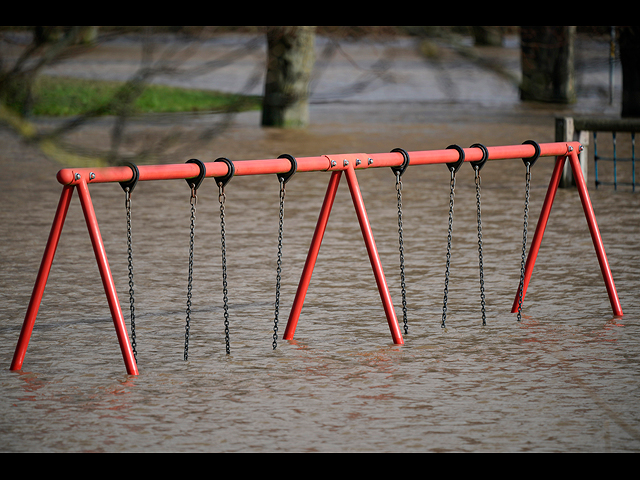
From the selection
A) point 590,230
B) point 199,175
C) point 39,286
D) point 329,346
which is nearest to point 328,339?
point 329,346

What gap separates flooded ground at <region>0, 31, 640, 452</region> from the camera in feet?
13.6

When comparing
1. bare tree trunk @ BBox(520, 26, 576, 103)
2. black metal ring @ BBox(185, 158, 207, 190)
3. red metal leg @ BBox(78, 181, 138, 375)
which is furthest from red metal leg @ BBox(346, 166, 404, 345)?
bare tree trunk @ BBox(520, 26, 576, 103)

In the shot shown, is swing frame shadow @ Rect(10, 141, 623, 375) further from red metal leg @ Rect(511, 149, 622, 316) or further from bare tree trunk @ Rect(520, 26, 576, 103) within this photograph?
bare tree trunk @ Rect(520, 26, 576, 103)

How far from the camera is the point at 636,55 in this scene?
572 inches

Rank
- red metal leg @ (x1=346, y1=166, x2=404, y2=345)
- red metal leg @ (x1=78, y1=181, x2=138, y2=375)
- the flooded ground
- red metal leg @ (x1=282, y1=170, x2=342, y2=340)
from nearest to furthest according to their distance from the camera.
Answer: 1. the flooded ground
2. red metal leg @ (x1=78, y1=181, x2=138, y2=375)
3. red metal leg @ (x1=346, y1=166, x2=404, y2=345)
4. red metal leg @ (x1=282, y1=170, x2=342, y2=340)

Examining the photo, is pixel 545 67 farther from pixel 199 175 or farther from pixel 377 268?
pixel 377 268

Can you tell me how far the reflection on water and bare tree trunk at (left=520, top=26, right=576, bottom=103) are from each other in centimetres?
203

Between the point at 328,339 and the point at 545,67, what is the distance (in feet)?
12.2

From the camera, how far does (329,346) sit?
5.54m

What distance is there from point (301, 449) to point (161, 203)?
24.3 ft

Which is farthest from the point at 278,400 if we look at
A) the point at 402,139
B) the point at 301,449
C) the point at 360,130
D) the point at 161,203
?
the point at 360,130

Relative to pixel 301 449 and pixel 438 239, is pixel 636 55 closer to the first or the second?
pixel 438 239

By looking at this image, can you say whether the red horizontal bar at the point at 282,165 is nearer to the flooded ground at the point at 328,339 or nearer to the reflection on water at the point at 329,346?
the flooded ground at the point at 328,339

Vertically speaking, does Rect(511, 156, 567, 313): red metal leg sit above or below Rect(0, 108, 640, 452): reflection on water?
above
